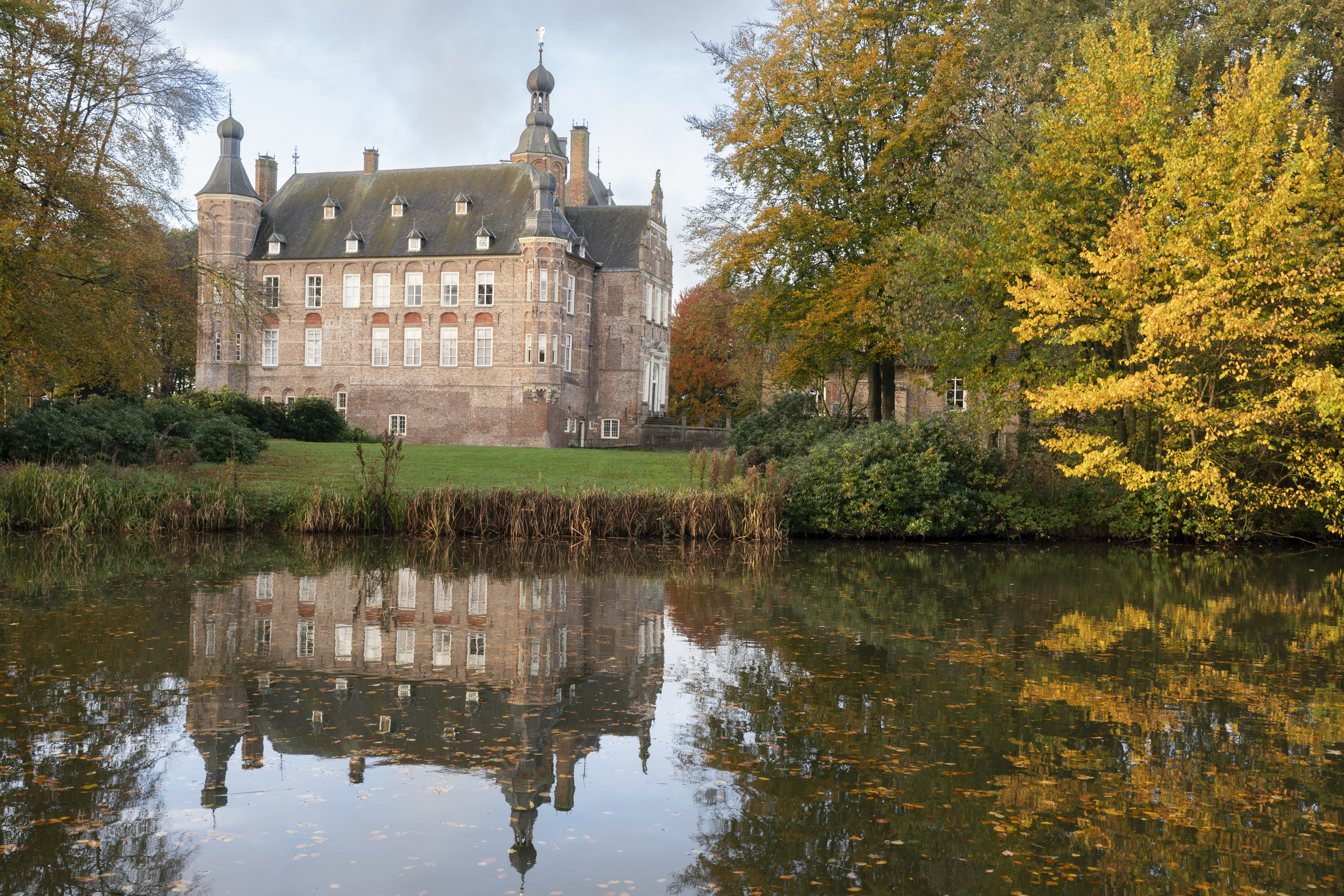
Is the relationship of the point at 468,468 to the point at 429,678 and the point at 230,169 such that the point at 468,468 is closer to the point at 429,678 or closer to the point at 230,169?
the point at 429,678

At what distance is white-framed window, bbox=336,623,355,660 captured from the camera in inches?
303

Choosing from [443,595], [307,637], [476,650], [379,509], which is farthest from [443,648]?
[379,509]

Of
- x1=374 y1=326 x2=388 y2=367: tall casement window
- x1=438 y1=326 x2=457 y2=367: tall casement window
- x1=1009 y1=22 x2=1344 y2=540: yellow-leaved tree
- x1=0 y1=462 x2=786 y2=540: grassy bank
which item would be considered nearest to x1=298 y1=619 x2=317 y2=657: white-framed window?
x1=0 y1=462 x2=786 y2=540: grassy bank

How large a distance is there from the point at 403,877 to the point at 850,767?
7.44 feet

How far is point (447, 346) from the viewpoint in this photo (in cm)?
4619

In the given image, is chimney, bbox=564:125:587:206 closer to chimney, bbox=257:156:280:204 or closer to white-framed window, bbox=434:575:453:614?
chimney, bbox=257:156:280:204

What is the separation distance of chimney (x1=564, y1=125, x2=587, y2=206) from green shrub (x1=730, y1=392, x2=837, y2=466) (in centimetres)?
2879

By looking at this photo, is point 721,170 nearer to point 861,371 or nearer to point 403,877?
point 861,371

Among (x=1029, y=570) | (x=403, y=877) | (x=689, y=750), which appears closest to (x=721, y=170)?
(x=1029, y=570)

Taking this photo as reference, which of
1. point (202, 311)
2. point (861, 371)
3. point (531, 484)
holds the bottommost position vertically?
point (531, 484)

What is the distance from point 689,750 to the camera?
5613mm

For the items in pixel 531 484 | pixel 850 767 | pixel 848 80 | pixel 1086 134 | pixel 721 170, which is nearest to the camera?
pixel 850 767

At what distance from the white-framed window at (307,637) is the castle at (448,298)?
3541 cm

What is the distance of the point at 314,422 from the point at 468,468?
1124 centimetres
